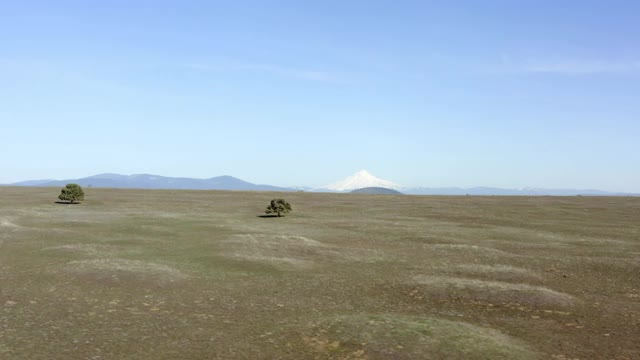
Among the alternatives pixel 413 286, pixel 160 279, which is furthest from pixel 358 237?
pixel 160 279

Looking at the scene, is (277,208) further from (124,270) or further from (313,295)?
(313,295)

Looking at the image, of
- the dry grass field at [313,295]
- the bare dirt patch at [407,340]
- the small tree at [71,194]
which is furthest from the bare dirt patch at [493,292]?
the small tree at [71,194]

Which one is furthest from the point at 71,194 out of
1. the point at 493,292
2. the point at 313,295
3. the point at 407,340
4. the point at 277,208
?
the point at 407,340

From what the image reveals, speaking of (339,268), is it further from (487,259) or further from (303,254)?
(487,259)

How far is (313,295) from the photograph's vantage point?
25.0m

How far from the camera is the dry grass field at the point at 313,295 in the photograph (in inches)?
696

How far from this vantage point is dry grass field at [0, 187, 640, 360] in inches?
696

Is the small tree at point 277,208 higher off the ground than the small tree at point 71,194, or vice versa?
the small tree at point 71,194

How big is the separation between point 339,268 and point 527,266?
1293cm

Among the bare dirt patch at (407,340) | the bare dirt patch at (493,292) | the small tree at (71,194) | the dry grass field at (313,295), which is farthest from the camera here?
the small tree at (71,194)

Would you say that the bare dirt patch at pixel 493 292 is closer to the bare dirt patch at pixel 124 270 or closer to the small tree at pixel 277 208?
the bare dirt patch at pixel 124 270

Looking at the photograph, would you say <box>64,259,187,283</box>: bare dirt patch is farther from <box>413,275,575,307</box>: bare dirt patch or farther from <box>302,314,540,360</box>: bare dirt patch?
<box>413,275,575,307</box>: bare dirt patch

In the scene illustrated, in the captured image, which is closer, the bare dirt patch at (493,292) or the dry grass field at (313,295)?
the dry grass field at (313,295)

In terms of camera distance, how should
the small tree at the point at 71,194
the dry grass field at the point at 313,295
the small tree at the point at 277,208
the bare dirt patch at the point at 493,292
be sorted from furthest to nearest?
the small tree at the point at 71,194 → the small tree at the point at 277,208 → the bare dirt patch at the point at 493,292 → the dry grass field at the point at 313,295
